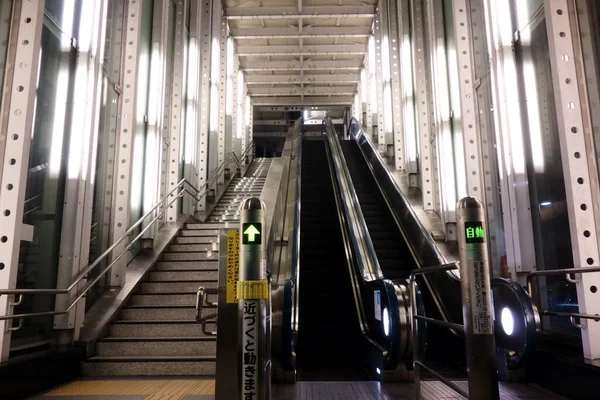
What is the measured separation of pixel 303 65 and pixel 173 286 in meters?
14.1

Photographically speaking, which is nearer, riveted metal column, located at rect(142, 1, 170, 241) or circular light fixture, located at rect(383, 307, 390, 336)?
circular light fixture, located at rect(383, 307, 390, 336)

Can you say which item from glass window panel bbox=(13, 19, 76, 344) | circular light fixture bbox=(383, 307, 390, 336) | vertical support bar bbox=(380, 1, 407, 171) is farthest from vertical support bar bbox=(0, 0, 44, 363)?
vertical support bar bbox=(380, 1, 407, 171)

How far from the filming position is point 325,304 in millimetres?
6691

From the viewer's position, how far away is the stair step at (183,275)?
6.35 metres

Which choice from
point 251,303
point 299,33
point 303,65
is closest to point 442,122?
point 251,303

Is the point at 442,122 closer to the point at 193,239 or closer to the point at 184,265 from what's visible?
the point at 193,239

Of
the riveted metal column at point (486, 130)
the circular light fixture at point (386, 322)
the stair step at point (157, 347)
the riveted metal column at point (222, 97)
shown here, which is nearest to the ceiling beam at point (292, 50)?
the riveted metal column at point (222, 97)

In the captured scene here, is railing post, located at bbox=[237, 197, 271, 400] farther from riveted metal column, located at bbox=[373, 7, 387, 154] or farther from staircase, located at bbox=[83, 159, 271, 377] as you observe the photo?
riveted metal column, located at bbox=[373, 7, 387, 154]

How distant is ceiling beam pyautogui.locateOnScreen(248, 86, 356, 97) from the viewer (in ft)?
69.5

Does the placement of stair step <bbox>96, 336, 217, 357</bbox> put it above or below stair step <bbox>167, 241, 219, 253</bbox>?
below

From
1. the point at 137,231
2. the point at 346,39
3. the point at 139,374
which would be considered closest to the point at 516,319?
the point at 139,374

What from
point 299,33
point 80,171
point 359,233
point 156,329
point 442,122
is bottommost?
point 156,329

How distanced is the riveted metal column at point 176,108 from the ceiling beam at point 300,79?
399 inches

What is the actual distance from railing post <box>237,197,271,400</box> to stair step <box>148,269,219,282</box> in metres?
4.07
